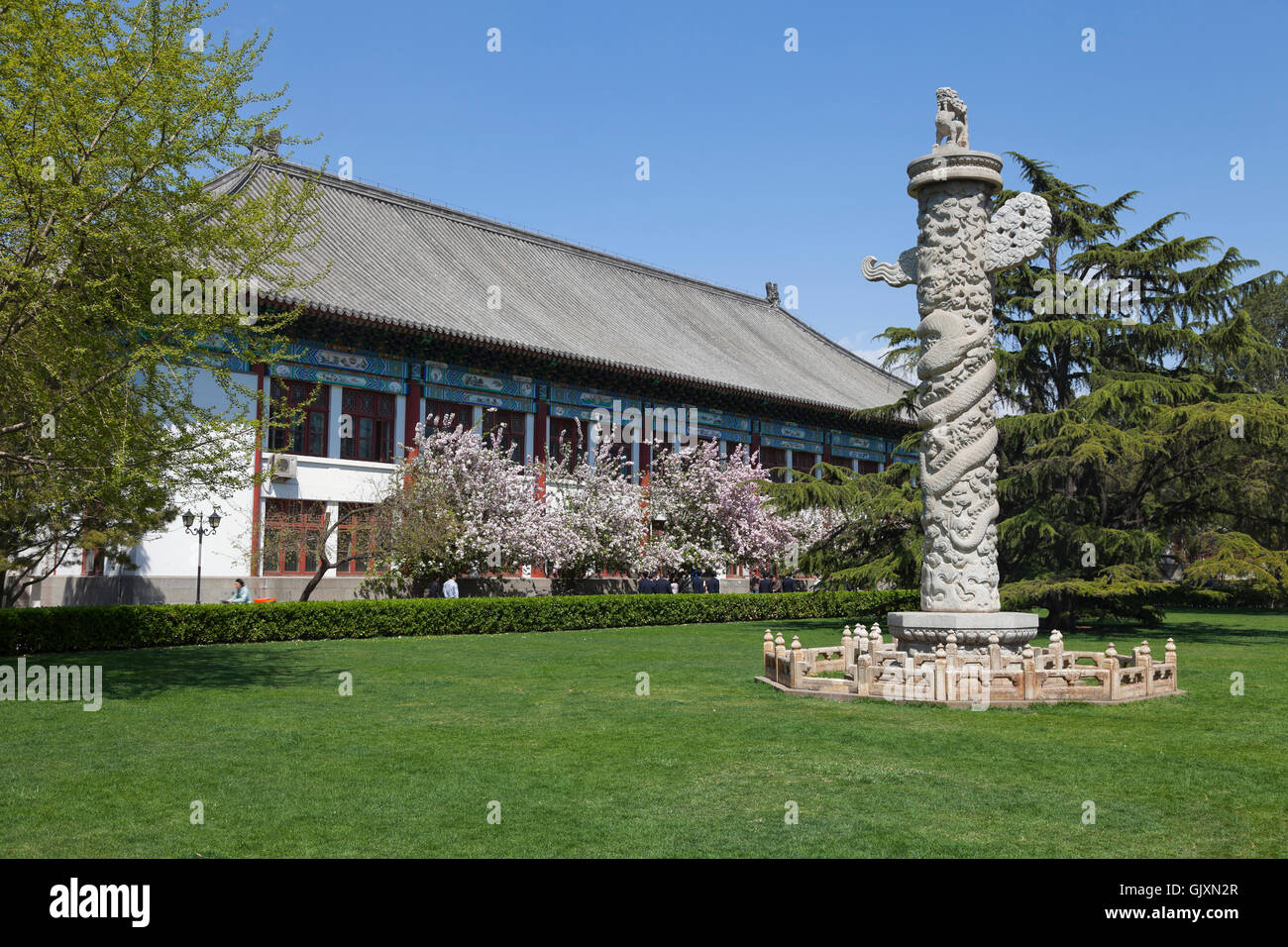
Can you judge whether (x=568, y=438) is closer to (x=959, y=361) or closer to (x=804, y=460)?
(x=804, y=460)

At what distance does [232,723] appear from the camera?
1070cm

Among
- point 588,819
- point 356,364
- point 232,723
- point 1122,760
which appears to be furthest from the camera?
point 356,364

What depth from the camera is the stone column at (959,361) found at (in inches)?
505

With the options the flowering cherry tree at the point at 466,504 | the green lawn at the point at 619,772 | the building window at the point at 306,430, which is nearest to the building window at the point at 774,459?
the flowering cherry tree at the point at 466,504

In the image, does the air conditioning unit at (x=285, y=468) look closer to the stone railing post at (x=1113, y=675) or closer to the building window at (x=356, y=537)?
the building window at (x=356, y=537)

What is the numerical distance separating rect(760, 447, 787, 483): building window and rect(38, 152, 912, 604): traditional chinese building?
6 centimetres

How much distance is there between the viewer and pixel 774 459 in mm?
40500

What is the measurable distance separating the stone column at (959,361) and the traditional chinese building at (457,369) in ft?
30.3

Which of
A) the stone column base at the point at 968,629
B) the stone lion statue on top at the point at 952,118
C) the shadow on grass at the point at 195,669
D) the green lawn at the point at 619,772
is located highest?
the stone lion statue on top at the point at 952,118

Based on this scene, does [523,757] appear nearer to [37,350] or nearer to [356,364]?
[37,350]

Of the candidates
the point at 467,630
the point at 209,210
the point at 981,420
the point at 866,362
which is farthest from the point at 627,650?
the point at 866,362

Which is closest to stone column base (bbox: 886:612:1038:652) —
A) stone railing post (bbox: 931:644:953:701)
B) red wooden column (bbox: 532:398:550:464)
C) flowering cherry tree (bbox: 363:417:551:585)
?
stone railing post (bbox: 931:644:953:701)

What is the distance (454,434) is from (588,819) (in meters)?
22.5

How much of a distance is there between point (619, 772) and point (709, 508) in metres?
26.2
